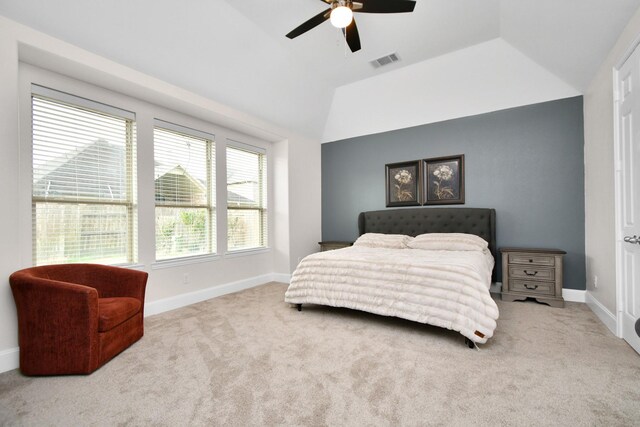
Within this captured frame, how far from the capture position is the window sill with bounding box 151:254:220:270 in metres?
3.55

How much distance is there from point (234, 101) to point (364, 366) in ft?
11.8

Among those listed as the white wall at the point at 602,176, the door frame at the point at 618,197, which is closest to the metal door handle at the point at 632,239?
the door frame at the point at 618,197

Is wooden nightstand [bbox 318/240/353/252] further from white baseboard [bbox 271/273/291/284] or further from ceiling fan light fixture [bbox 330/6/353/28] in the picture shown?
ceiling fan light fixture [bbox 330/6/353/28]

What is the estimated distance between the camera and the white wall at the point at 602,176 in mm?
2809

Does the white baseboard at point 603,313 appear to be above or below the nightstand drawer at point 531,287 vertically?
Result: below

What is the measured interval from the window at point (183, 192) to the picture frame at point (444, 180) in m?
3.33

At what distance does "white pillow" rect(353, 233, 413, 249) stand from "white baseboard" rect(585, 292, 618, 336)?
2.15 metres

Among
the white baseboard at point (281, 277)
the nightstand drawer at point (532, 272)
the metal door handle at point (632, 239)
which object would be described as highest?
the metal door handle at point (632, 239)

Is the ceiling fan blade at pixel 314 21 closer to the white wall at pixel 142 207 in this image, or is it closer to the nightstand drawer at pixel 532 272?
the white wall at pixel 142 207

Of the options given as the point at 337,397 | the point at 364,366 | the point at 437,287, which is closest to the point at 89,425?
the point at 337,397

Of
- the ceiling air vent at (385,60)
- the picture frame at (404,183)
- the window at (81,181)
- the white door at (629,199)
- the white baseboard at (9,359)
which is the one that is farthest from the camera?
the picture frame at (404,183)

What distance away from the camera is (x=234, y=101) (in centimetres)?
406

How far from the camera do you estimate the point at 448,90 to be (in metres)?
4.42

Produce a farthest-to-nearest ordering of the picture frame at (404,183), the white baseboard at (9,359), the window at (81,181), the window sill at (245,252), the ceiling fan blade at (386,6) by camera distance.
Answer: the picture frame at (404,183) → the window sill at (245,252) → the window at (81,181) → the ceiling fan blade at (386,6) → the white baseboard at (9,359)
